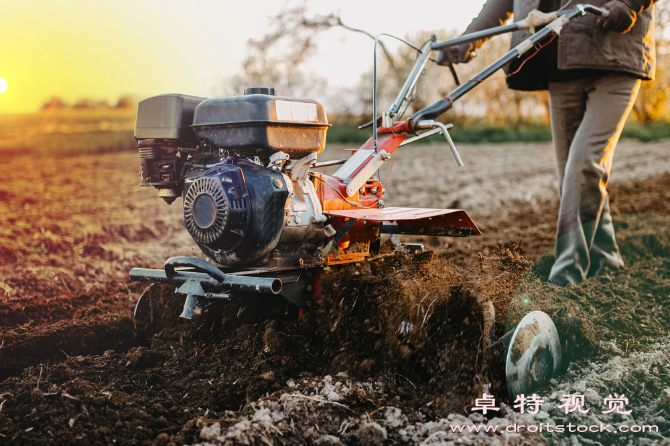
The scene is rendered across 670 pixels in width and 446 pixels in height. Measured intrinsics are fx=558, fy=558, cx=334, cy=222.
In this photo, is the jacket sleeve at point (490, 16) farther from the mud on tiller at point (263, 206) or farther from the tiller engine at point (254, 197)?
the tiller engine at point (254, 197)

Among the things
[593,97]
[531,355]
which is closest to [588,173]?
[593,97]

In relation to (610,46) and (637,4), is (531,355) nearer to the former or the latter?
(610,46)

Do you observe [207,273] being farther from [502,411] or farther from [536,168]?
[536,168]

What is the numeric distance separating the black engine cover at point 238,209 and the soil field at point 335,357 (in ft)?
1.38

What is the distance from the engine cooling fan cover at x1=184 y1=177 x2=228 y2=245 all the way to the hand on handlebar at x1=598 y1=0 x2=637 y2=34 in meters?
2.23

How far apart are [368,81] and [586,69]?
10.3 meters

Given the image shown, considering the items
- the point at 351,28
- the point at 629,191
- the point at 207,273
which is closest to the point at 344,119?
the point at 351,28

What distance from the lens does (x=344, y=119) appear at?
14.1 meters

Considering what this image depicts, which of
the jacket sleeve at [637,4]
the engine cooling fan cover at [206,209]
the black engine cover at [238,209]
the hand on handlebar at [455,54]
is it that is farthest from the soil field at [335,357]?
the jacket sleeve at [637,4]

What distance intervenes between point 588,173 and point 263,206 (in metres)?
1.91

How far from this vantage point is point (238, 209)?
2.33 m

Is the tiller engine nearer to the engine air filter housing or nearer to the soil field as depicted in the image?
the engine air filter housing

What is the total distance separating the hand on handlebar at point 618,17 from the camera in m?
2.94

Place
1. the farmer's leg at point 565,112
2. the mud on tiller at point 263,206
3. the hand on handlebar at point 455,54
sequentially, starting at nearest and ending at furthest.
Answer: the mud on tiller at point 263,206
the farmer's leg at point 565,112
the hand on handlebar at point 455,54
